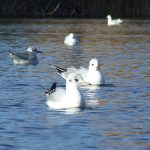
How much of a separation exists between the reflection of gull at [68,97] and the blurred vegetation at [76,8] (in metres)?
60.8

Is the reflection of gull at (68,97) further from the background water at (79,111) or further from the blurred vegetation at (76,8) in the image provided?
the blurred vegetation at (76,8)

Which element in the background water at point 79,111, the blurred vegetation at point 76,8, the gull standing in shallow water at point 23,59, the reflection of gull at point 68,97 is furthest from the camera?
the blurred vegetation at point 76,8

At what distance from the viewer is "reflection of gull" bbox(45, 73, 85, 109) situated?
49.8ft

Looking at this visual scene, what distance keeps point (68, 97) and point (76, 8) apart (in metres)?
63.8

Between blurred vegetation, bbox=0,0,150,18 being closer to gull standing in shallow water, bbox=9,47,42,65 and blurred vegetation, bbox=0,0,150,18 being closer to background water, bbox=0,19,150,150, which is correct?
background water, bbox=0,19,150,150

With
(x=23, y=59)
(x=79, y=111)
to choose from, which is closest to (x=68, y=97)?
(x=79, y=111)

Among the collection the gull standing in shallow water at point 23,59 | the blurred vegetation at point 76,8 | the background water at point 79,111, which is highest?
the blurred vegetation at point 76,8

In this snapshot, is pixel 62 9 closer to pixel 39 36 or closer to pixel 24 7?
pixel 24 7

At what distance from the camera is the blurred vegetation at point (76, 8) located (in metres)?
77.3

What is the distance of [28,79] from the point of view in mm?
21156

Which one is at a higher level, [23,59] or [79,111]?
[23,59]

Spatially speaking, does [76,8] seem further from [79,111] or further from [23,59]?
[79,111]

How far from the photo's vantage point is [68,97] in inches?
600

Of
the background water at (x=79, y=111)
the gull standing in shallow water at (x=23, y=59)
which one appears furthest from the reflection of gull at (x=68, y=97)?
the gull standing in shallow water at (x=23, y=59)
